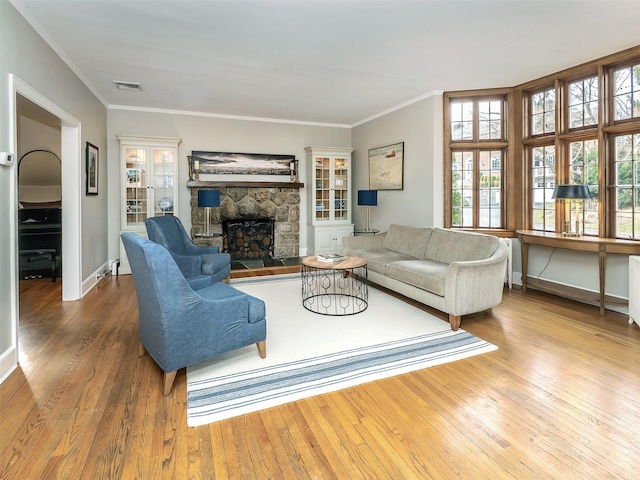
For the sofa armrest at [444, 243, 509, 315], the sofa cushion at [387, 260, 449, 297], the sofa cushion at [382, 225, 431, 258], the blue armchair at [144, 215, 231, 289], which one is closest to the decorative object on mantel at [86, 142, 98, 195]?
the blue armchair at [144, 215, 231, 289]

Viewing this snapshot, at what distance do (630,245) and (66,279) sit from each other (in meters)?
6.29

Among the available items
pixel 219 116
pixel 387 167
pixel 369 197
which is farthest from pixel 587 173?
pixel 219 116

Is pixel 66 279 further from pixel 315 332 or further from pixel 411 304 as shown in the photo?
pixel 411 304

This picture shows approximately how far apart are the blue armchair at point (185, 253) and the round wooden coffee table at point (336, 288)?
105 cm

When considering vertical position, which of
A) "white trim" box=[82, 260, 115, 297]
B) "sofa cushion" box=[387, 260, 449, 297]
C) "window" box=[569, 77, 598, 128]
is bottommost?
"white trim" box=[82, 260, 115, 297]

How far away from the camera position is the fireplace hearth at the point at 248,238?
6.99 meters

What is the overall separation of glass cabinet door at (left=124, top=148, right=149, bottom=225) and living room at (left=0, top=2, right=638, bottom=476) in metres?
0.25

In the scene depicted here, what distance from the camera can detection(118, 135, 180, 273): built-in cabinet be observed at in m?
6.07

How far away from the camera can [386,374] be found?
8.57ft

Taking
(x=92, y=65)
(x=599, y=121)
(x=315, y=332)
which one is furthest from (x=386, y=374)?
(x=92, y=65)

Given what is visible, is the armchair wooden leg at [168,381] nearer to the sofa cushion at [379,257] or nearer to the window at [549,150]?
Answer: the sofa cushion at [379,257]

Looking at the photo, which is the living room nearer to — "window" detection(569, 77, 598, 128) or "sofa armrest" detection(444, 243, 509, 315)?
"window" detection(569, 77, 598, 128)

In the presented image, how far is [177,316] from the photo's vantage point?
7.60 feet

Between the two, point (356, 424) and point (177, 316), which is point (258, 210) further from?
point (356, 424)
